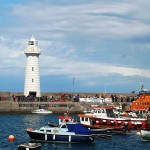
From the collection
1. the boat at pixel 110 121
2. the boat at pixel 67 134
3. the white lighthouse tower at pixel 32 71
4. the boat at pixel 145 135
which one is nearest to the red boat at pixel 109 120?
the boat at pixel 110 121

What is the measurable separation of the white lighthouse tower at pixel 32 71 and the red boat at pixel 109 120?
34664 millimetres

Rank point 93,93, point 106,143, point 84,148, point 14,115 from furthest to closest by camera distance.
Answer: point 93,93, point 14,115, point 106,143, point 84,148

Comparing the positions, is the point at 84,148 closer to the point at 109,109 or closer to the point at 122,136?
the point at 122,136

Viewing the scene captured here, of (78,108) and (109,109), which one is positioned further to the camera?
(78,108)

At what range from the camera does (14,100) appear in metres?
108

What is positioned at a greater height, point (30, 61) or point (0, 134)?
point (30, 61)

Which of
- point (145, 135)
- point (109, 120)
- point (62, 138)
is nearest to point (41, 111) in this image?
point (109, 120)

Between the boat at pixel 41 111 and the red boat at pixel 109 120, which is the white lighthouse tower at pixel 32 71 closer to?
the boat at pixel 41 111

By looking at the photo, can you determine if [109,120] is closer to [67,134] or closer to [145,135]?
[145,135]

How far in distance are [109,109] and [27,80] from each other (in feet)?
121

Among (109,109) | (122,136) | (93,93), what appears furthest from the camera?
(93,93)

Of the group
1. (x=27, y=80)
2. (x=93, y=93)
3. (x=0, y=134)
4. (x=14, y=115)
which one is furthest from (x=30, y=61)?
(x=0, y=134)

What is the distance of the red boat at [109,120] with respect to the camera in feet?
226

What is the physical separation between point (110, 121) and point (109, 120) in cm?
20
